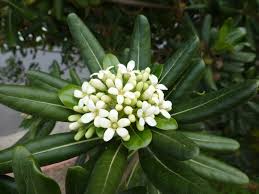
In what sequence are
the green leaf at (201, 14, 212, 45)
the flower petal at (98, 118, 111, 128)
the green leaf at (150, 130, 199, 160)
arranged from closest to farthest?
the green leaf at (150, 130, 199, 160), the flower petal at (98, 118, 111, 128), the green leaf at (201, 14, 212, 45)

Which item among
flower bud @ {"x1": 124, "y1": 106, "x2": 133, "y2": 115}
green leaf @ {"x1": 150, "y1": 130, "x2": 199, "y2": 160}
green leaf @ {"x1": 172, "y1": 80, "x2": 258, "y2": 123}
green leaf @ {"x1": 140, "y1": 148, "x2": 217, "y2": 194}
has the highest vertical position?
flower bud @ {"x1": 124, "y1": 106, "x2": 133, "y2": 115}

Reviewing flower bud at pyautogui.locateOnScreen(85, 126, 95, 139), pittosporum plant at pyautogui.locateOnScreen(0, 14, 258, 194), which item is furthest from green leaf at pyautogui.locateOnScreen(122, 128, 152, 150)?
flower bud at pyautogui.locateOnScreen(85, 126, 95, 139)

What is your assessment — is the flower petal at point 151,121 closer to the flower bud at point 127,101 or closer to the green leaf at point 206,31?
the flower bud at point 127,101

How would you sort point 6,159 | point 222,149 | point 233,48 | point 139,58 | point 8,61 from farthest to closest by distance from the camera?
1. point 8,61
2. point 233,48
3. point 139,58
4. point 222,149
5. point 6,159

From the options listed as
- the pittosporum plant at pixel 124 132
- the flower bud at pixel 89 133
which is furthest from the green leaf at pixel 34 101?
the flower bud at pixel 89 133

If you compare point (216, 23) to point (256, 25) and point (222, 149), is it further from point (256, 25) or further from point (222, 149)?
point (222, 149)

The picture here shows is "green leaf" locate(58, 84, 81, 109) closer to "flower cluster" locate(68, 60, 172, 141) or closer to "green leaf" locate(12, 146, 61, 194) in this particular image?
"flower cluster" locate(68, 60, 172, 141)

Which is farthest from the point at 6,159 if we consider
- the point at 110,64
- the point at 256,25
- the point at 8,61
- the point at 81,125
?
the point at 8,61
